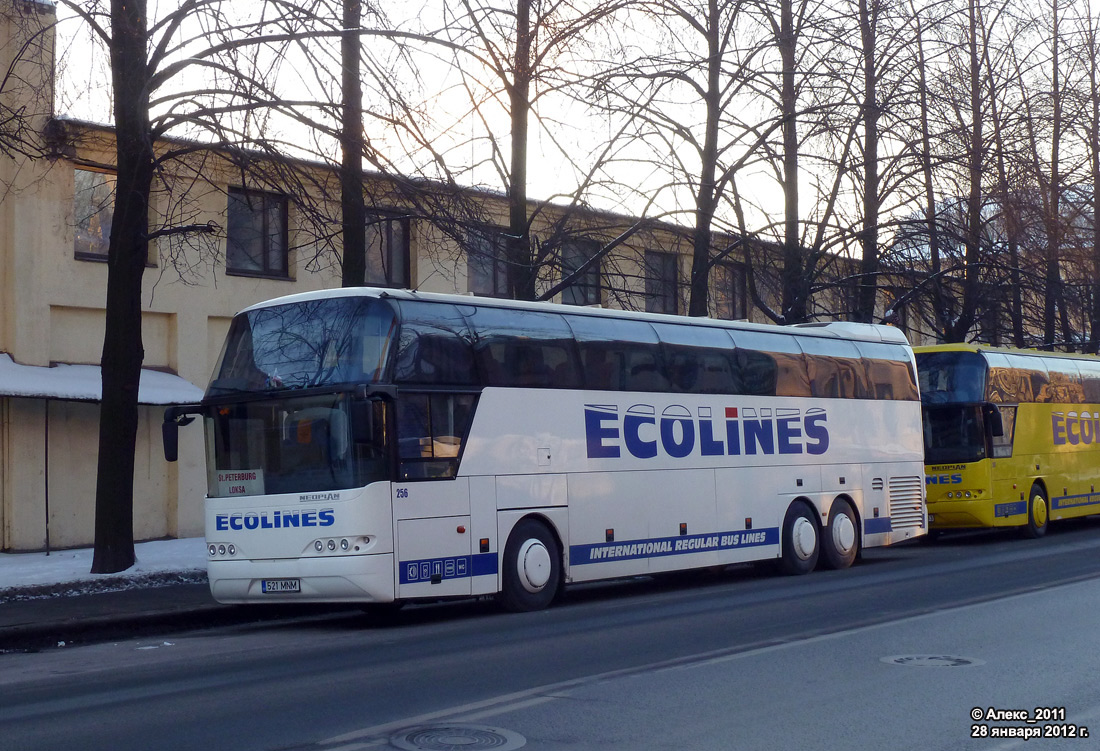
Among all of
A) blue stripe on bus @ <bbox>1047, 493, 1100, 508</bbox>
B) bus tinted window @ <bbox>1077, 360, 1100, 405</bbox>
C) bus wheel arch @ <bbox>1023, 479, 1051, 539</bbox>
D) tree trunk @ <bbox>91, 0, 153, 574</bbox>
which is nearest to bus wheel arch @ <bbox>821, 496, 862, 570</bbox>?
bus wheel arch @ <bbox>1023, 479, 1051, 539</bbox>

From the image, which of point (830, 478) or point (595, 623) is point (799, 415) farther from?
point (595, 623)

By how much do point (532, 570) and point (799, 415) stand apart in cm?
597

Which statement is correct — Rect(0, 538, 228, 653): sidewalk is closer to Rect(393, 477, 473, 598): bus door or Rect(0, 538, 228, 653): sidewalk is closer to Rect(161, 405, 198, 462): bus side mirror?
Rect(161, 405, 198, 462): bus side mirror

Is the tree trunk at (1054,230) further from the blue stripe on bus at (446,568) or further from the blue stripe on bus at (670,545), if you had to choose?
the blue stripe on bus at (446,568)

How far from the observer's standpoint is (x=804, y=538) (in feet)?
59.2

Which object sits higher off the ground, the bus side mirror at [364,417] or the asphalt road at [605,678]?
the bus side mirror at [364,417]

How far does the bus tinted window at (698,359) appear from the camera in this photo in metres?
16.0

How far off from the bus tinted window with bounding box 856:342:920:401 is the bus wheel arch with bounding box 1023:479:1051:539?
17.3ft

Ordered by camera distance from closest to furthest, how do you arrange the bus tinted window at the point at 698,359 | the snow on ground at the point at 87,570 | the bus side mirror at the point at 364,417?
1. the bus side mirror at the point at 364,417
2. the snow on ground at the point at 87,570
3. the bus tinted window at the point at 698,359

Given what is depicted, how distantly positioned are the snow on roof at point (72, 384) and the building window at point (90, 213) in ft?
6.70

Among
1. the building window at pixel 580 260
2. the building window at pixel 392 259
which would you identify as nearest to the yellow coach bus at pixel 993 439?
the building window at pixel 580 260

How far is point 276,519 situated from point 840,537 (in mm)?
9700

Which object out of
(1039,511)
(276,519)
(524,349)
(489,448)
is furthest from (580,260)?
(276,519)

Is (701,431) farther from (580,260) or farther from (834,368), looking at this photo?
(580,260)
